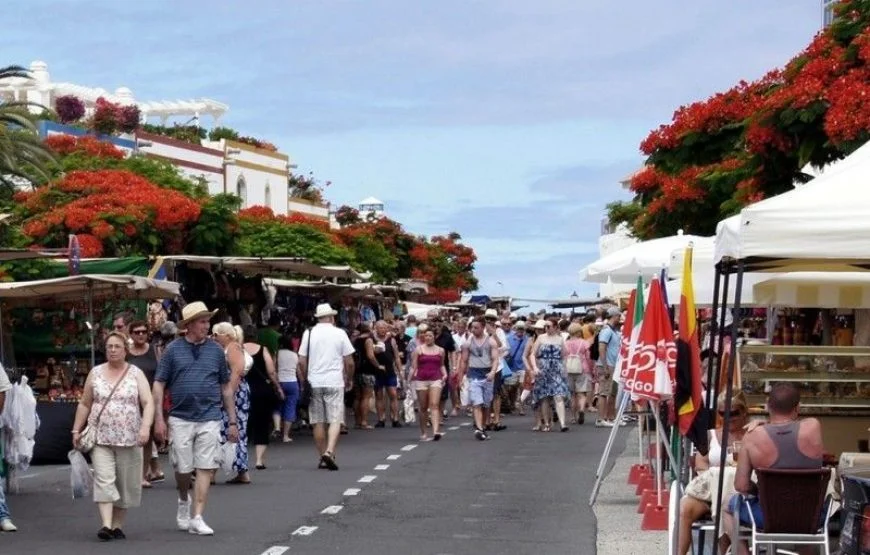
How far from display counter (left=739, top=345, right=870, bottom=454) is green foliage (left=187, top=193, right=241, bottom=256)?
889 inches

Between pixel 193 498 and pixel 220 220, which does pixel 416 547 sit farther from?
pixel 220 220

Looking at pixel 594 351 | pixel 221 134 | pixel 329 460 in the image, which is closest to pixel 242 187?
pixel 221 134

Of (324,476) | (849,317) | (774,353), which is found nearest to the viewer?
(774,353)

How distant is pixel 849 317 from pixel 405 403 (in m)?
8.71

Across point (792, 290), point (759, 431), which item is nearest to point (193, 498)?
point (759, 431)

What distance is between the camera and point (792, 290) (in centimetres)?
1836

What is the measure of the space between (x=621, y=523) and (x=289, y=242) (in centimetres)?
3688

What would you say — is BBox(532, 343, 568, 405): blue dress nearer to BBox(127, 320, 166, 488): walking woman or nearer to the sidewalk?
the sidewalk

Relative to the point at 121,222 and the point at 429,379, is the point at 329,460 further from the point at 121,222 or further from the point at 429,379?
the point at 121,222

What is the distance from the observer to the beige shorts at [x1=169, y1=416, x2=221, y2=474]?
47.9 feet

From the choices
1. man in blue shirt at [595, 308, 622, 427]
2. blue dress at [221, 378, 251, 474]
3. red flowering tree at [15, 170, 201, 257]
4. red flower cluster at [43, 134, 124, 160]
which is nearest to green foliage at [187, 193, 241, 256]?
red flowering tree at [15, 170, 201, 257]

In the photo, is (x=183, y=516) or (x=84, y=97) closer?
(x=183, y=516)

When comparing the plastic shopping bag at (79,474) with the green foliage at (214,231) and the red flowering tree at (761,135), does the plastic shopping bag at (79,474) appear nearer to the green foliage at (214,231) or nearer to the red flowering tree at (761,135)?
the red flowering tree at (761,135)

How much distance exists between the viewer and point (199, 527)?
1434 centimetres
